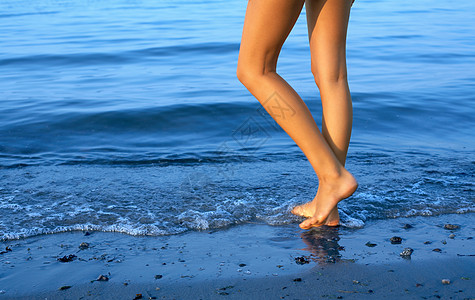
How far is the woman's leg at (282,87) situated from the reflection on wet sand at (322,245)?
4 centimetres

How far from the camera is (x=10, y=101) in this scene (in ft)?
14.2

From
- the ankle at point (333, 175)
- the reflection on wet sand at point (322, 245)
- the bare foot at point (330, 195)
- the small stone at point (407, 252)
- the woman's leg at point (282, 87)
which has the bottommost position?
the reflection on wet sand at point (322, 245)

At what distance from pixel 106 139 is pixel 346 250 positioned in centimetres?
200

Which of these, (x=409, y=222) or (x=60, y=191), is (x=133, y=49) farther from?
(x=409, y=222)

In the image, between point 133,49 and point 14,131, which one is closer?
point 14,131

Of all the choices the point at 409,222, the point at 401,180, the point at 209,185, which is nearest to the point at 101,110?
the point at 209,185

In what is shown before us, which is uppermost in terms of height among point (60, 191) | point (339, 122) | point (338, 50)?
point (338, 50)

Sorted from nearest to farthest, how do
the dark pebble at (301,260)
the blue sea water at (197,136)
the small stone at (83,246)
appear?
the dark pebble at (301,260), the small stone at (83,246), the blue sea water at (197,136)

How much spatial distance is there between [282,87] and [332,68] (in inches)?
8.5

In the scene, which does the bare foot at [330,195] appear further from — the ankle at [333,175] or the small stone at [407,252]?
the small stone at [407,252]

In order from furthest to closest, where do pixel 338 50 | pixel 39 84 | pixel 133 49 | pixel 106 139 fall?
pixel 133 49, pixel 39 84, pixel 106 139, pixel 338 50

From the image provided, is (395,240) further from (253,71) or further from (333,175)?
(253,71)

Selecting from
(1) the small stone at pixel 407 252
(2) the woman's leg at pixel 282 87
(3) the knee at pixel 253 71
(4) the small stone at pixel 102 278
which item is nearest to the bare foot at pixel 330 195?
(2) the woman's leg at pixel 282 87

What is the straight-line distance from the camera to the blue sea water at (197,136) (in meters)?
2.12
